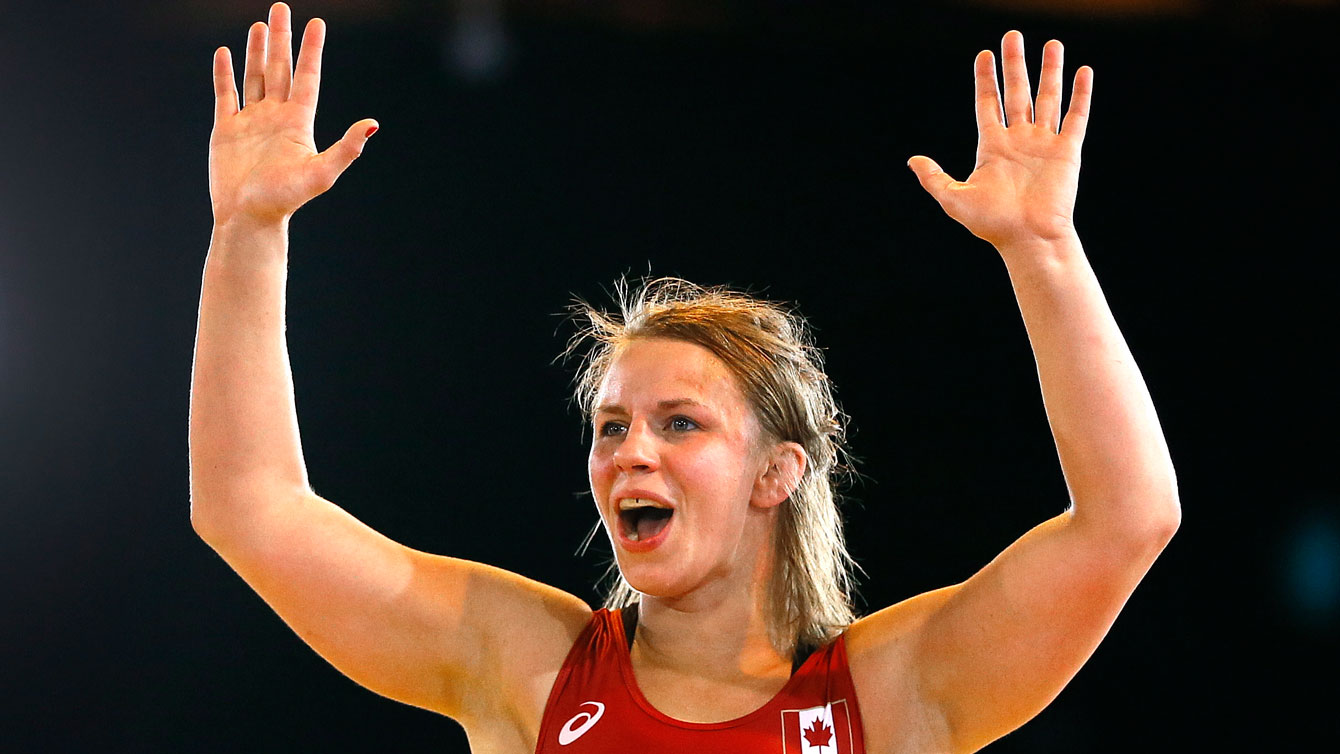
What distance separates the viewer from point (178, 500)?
3055 millimetres

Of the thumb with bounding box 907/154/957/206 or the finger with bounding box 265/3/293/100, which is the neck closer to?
the thumb with bounding box 907/154/957/206

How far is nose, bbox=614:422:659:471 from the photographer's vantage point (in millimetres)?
1570

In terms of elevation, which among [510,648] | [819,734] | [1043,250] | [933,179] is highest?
[933,179]

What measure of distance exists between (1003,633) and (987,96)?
598mm

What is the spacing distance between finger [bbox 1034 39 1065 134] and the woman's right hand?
0.75 m

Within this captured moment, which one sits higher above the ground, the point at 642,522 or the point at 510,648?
the point at 642,522

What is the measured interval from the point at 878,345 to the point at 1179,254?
79 centimetres

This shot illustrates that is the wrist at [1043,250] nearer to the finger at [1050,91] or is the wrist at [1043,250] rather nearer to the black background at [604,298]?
the finger at [1050,91]

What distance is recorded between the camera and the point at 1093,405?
1.37m

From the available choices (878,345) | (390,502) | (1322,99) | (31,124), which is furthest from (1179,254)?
(31,124)

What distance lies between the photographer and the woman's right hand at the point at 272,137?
4.95 feet

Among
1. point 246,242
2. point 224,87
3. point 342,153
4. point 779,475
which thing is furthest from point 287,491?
point 779,475

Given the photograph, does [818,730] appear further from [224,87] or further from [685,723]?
[224,87]

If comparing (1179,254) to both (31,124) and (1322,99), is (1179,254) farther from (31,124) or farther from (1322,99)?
(31,124)
